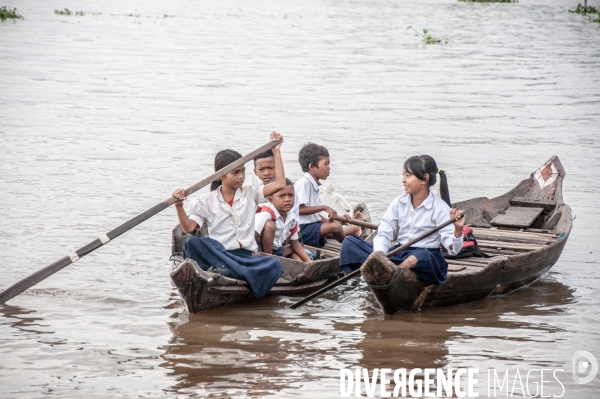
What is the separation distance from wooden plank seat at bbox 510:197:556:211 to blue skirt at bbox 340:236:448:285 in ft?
7.75

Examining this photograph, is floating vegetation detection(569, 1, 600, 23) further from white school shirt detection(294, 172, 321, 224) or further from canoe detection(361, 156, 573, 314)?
white school shirt detection(294, 172, 321, 224)

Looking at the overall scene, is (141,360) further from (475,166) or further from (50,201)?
(475,166)

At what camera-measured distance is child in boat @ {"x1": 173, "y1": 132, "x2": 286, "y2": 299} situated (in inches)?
212

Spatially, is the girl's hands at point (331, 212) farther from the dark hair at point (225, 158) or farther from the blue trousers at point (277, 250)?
the dark hair at point (225, 158)

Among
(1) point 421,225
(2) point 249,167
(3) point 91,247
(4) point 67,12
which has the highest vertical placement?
(4) point 67,12

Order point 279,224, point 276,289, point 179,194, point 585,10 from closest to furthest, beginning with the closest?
point 179,194
point 276,289
point 279,224
point 585,10

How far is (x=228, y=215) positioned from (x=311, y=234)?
123cm

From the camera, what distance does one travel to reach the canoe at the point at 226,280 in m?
5.14

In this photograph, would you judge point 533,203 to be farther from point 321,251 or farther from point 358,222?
point 321,251

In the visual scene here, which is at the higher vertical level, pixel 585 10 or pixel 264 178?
pixel 585 10

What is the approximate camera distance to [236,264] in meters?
5.38

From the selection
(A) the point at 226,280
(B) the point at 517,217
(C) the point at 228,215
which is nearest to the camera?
(A) the point at 226,280

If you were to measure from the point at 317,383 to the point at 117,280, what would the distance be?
2316 mm

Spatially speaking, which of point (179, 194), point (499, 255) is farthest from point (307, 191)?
point (179, 194)
